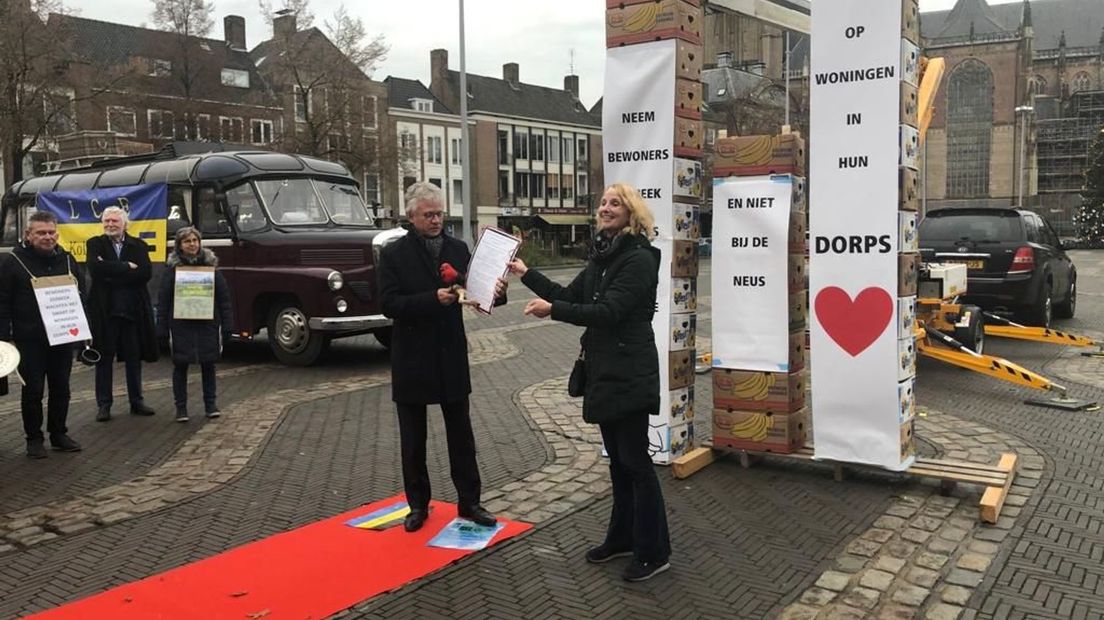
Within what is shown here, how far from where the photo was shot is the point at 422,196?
493 centimetres

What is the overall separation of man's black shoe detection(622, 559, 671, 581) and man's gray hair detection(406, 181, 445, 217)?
2.18 metres

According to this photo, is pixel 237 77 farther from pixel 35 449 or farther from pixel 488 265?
pixel 488 265

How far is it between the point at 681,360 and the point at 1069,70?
103 m

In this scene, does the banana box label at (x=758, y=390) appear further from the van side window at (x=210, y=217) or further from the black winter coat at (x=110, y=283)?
the van side window at (x=210, y=217)

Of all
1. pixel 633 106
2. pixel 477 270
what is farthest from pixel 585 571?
pixel 633 106

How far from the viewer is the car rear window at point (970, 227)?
12578 mm

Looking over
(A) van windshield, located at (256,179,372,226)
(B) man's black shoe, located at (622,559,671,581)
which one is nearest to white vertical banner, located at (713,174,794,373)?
(B) man's black shoe, located at (622,559,671,581)

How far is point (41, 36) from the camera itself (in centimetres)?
2973

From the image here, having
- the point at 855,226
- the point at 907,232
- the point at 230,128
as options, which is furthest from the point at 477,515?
the point at 230,128

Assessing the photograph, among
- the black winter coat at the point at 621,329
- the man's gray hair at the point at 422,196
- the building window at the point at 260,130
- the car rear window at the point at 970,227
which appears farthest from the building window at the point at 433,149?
the black winter coat at the point at 621,329

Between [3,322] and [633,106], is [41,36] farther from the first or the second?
[633,106]

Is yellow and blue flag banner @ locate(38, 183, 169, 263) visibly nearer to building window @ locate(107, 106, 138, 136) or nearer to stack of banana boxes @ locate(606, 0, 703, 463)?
stack of banana boxes @ locate(606, 0, 703, 463)

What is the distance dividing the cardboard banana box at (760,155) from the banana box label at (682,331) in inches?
40.7

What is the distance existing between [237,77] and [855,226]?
2333 inches
